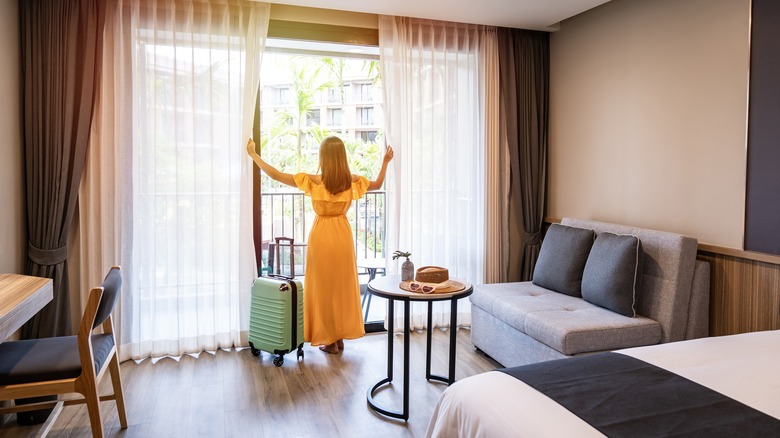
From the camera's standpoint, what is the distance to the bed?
52.2 inches

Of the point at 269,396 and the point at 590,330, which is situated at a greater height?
the point at 590,330

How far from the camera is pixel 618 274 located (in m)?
2.88

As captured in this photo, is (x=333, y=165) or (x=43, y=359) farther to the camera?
(x=333, y=165)

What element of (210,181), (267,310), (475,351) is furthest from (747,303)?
(210,181)

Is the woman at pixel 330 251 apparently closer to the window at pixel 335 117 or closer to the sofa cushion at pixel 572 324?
the sofa cushion at pixel 572 324

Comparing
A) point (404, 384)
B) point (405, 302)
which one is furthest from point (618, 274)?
point (404, 384)

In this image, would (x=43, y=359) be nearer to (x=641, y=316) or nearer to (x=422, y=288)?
(x=422, y=288)

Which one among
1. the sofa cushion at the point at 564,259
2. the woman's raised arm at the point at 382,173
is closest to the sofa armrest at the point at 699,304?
the sofa cushion at the point at 564,259

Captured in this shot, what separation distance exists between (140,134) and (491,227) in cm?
274

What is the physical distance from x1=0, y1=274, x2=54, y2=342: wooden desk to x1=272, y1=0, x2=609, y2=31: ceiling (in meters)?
2.28

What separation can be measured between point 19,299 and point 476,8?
3211 mm

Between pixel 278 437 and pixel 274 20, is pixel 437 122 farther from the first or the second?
pixel 278 437

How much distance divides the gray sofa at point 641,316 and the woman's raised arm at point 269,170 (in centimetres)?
170

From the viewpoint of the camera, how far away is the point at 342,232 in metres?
3.53
